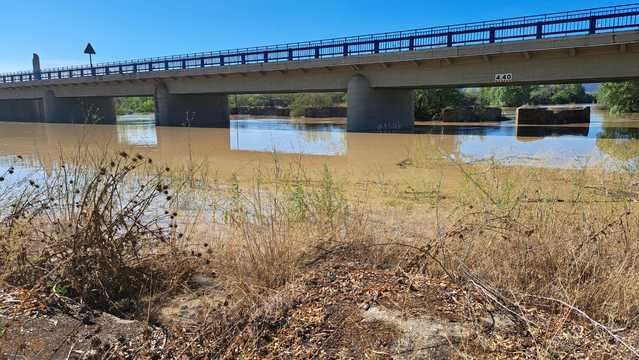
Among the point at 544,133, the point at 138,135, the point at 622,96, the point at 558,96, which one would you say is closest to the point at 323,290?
the point at 544,133

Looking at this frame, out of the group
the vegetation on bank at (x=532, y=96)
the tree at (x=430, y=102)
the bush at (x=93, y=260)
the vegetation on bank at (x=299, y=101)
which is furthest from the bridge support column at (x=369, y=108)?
the vegetation on bank at (x=532, y=96)

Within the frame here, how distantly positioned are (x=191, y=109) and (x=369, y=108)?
20098mm

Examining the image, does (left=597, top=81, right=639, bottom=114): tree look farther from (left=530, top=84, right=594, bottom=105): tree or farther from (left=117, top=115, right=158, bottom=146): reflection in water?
(left=117, top=115, right=158, bottom=146): reflection in water

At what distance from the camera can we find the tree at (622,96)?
4084 cm

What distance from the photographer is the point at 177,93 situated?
39781 mm

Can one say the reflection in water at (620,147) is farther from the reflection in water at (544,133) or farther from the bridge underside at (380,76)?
the bridge underside at (380,76)

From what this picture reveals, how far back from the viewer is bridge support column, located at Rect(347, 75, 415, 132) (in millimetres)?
29047

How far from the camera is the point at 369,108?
29.1m

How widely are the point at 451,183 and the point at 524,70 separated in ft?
56.3

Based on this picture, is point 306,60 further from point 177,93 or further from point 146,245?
point 146,245

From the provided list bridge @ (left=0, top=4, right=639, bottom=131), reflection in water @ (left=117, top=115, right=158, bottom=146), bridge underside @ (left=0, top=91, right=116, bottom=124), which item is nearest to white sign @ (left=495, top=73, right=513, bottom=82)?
bridge @ (left=0, top=4, right=639, bottom=131)

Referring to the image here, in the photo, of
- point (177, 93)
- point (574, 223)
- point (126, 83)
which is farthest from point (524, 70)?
point (126, 83)

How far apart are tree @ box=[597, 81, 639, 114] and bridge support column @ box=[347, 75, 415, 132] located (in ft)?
81.9

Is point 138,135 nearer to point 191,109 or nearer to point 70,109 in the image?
point 191,109
